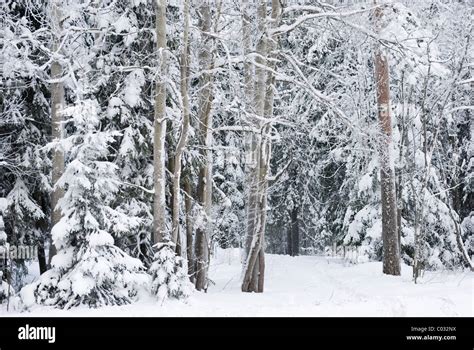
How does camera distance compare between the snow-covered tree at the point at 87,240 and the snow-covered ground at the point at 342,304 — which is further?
the snow-covered tree at the point at 87,240

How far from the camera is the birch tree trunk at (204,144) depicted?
12922 millimetres

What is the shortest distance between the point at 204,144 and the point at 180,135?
7.61 feet

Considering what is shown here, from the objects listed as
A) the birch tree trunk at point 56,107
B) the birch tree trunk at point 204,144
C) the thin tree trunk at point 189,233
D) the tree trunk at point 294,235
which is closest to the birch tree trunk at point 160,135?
the birch tree trunk at point 204,144

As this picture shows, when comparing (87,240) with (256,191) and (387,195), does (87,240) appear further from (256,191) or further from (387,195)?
(387,195)

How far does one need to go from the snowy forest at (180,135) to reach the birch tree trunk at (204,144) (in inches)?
2.0

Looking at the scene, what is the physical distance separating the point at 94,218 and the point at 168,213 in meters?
7.77

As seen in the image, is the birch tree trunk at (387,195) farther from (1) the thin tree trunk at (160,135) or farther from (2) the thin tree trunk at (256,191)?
(1) the thin tree trunk at (160,135)

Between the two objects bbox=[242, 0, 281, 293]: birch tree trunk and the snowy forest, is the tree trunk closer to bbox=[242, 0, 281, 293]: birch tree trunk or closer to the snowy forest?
the snowy forest

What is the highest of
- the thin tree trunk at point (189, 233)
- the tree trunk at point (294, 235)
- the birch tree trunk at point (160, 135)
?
the birch tree trunk at point (160, 135)

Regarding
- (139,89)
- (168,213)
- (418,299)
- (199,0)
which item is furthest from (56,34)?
(418,299)

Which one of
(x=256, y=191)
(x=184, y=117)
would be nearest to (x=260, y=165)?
(x=256, y=191)

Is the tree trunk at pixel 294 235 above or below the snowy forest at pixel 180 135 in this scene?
below
